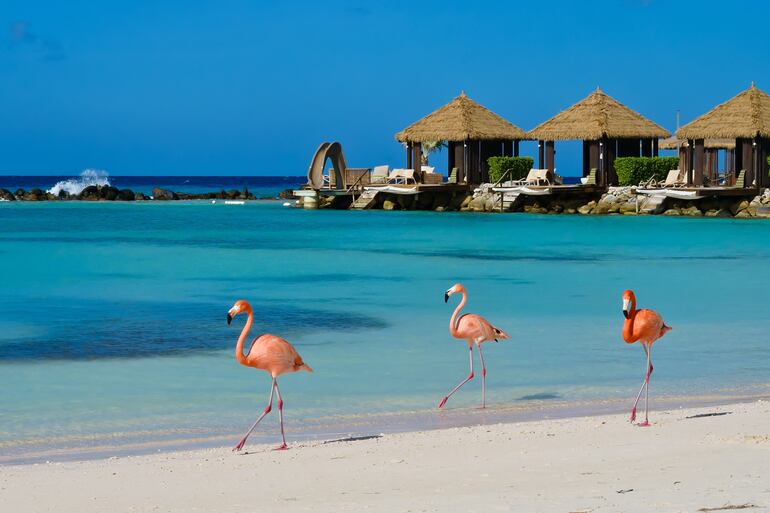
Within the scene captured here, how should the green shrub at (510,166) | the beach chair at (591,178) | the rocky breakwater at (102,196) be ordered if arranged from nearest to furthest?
the beach chair at (591,178) → the green shrub at (510,166) → the rocky breakwater at (102,196)

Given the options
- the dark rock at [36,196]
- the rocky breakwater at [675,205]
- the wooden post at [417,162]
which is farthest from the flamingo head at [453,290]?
the dark rock at [36,196]

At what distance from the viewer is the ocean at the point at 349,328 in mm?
9062

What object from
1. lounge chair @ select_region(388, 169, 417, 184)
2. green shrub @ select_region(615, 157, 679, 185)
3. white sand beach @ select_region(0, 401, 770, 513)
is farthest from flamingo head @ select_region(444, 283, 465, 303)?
lounge chair @ select_region(388, 169, 417, 184)

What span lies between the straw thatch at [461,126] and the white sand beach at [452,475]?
3700 cm

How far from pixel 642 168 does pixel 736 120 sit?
4.28 m

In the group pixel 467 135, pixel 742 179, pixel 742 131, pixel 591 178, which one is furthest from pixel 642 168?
pixel 467 135

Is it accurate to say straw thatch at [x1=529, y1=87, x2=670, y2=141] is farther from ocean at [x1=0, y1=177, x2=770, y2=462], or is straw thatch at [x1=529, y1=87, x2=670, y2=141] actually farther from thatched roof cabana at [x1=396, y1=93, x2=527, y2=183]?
ocean at [x1=0, y1=177, x2=770, y2=462]

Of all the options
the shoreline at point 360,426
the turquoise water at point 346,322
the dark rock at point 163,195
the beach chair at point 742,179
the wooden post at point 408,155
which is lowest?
the turquoise water at point 346,322

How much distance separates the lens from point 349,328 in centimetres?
1441

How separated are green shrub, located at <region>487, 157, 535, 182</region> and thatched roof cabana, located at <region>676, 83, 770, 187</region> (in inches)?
263

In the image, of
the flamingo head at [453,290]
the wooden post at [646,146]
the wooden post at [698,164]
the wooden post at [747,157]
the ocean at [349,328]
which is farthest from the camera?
the wooden post at [646,146]

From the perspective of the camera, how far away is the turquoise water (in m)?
9.42

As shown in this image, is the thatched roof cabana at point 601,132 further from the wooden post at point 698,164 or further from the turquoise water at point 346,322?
the turquoise water at point 346,322

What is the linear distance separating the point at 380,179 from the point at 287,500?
4303 centimetres
